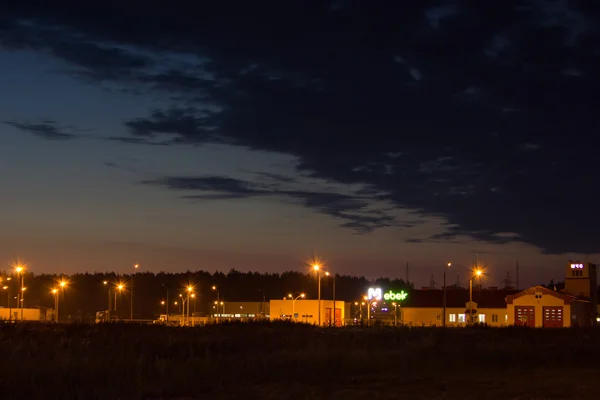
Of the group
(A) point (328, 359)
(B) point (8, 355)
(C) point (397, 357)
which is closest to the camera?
(B) point (8, 355)

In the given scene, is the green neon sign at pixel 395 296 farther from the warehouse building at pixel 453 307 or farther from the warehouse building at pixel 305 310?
the warehouse building at pixel 305 310

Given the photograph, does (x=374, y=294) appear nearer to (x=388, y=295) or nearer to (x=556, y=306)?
(x=388, y=295)

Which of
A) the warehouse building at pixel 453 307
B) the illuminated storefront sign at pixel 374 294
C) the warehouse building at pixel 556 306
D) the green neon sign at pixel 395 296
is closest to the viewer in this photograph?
the warehouse building at pixel 556 306

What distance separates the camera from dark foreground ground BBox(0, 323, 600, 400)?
840 inches

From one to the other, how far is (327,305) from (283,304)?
560cm

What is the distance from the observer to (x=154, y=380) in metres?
23.3

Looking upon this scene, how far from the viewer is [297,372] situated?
26688 mm

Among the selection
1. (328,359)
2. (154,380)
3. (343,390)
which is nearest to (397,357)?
(328,359)

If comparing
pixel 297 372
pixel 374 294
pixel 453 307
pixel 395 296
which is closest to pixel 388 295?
pixel 395 296

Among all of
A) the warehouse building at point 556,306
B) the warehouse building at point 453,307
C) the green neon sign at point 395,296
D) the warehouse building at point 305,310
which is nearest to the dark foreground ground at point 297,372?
the warehouse building at point 556,306

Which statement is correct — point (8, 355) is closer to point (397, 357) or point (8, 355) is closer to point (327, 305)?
point (397, 357)

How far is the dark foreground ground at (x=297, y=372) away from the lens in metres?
21.3

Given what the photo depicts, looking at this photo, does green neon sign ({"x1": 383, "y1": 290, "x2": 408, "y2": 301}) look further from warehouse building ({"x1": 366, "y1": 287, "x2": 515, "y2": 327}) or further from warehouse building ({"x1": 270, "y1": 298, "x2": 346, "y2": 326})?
warehouse building ({"x1": 270, "y1": 298, "x2": 346, "y2": 326})

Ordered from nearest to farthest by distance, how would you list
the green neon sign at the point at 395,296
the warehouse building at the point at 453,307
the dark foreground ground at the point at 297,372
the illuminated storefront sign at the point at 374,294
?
the dark foreground ground at the point at 297,372 → the warehouse building at the point at 453,307 → the green neon sign at the point at 395,296 → the illuminated storefront sign at the point at 374,294
